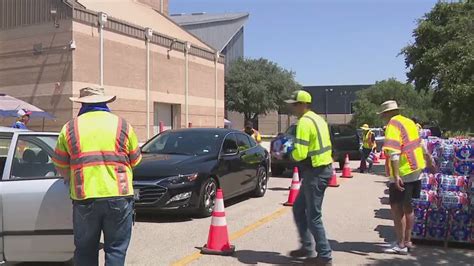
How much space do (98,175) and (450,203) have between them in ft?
15.7

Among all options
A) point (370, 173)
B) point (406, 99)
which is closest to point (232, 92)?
point (406, 99)

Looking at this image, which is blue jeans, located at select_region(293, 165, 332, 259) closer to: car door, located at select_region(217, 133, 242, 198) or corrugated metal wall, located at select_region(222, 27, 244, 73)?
car door, located at select_region(217, 133, 242, 198)

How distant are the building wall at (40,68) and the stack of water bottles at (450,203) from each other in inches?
1031

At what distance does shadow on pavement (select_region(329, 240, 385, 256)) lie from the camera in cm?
688

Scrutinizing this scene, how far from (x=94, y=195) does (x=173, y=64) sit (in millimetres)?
37187

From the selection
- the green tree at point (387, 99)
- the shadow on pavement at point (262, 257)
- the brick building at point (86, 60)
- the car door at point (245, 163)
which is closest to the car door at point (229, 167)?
the car door at point (245, 163)

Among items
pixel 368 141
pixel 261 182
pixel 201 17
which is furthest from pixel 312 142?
pixel 201 17

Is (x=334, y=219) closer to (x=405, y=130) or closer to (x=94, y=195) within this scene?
(x=405, y=130)

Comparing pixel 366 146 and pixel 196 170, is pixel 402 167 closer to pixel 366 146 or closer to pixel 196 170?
pixel 196 170

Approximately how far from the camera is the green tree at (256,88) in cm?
6281

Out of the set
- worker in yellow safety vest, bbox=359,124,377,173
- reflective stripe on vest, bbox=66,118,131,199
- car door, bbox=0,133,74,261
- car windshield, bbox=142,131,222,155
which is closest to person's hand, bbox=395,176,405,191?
reflective stripe on vest, bbox=66,118,131,199

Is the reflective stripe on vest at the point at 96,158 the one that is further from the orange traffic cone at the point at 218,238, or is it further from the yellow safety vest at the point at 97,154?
the orange traffic cone at the point at 218,238

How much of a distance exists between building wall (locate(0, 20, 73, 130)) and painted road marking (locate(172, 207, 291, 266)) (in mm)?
23176

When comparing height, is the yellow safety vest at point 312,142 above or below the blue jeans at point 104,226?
above
